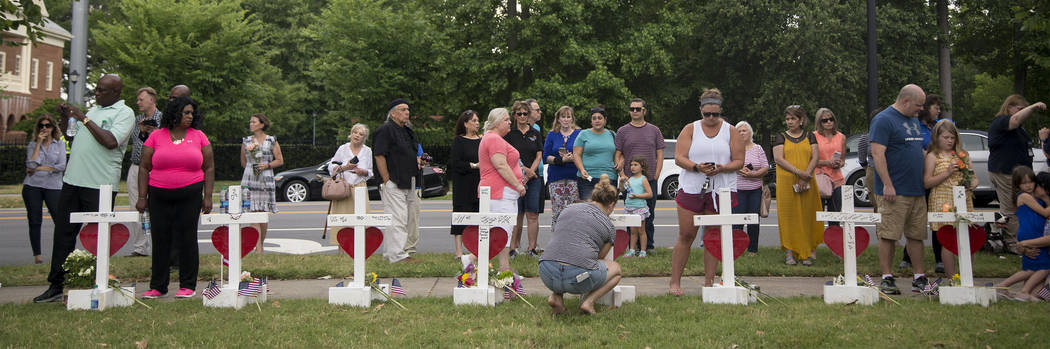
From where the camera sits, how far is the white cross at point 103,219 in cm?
625

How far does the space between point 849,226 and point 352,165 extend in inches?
229

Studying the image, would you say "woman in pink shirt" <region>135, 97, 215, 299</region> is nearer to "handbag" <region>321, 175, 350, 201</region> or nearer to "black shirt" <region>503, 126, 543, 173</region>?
"handbag" <region>321, 175, 350, 201</region>

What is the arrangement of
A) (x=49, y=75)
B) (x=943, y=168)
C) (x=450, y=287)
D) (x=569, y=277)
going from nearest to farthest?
(x=569, y=277) < (x=943, y=168) < (x=450, y=287) < (x=49, y=75)

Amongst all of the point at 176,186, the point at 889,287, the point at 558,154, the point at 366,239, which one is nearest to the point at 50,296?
the point at 176,186

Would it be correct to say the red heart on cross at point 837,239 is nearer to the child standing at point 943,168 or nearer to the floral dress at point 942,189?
the child standing at point 943,168

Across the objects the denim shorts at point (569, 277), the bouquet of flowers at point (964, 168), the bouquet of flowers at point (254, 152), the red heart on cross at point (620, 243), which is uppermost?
the bouquet of flowers at point (254, 152)

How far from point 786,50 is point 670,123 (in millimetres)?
9191

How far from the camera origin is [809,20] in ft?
80.4

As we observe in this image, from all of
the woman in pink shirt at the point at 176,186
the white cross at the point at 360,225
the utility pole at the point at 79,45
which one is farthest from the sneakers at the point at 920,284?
the utility pole at the point at 79,45

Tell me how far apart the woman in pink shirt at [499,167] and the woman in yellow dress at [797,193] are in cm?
313

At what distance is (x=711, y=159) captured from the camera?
21.7 ft

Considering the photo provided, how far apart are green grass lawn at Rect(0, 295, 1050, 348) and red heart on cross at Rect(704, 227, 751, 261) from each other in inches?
20.1

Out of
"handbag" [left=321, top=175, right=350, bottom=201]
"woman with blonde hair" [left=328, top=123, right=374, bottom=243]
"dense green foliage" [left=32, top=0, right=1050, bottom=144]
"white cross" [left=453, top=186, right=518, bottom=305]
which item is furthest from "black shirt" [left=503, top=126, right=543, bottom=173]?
"dense green foliage" [left=32, top=0, right=1050, bottom=144]

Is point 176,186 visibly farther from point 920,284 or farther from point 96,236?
point 920,284
